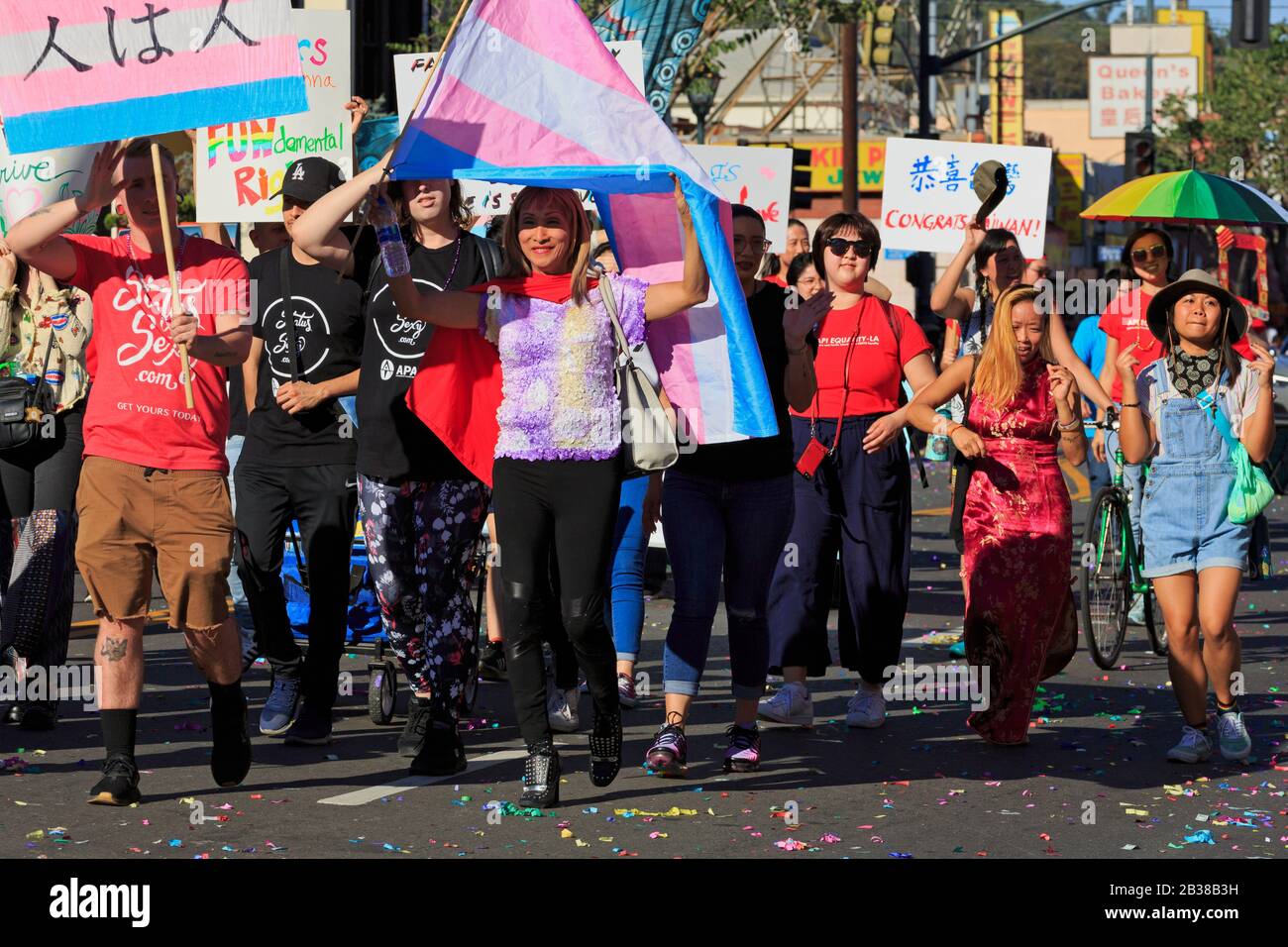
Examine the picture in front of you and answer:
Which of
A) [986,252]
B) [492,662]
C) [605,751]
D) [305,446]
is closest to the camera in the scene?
[605,751]

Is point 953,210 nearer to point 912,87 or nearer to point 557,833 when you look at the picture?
point 557,833

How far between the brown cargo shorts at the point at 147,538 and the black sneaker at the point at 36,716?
1.67 meters

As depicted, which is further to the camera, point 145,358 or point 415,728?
point 415,728

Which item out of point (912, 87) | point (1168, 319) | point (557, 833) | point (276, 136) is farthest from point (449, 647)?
point (912, 87)

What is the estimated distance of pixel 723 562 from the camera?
7934mm

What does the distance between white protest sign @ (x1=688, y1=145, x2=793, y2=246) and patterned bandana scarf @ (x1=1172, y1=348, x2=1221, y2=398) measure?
7783 millimetres

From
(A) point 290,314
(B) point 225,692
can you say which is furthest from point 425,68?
(B) point 225,692

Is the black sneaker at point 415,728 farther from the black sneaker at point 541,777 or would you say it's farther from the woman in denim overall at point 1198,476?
the woman in denim overall at point 1198,476

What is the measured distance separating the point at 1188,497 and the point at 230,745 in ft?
12.3

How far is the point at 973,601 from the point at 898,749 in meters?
0.77

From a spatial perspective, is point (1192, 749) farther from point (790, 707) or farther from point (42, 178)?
point (42, 178)

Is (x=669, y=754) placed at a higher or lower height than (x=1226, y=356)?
lower

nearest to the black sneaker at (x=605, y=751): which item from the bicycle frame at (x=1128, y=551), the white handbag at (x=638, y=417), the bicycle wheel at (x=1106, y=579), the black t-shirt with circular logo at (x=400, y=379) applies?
the white handbag at (x=638, y=417)

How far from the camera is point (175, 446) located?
22.9 ft
